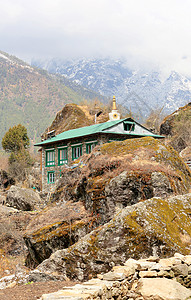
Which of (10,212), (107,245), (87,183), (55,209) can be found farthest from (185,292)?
(10,212)

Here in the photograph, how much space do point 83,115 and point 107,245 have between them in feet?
178

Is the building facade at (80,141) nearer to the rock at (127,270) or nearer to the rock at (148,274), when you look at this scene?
the rock at (127,270)

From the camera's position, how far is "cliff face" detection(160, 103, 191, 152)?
4444cm

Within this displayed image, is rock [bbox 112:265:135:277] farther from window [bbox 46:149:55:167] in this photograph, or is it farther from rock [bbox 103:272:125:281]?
window [bbox 46:149:55:167]

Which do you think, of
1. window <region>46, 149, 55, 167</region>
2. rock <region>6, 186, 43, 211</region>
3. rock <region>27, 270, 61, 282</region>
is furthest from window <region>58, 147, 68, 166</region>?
rock <region>27, 270, 61, 282</region>

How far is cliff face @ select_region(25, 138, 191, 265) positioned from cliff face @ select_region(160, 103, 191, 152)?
2589 cm

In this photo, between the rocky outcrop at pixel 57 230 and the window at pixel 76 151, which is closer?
the rocky outcrop at pixel 57 230

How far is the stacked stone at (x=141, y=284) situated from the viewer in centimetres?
634

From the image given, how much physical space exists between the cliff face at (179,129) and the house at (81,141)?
506 cm

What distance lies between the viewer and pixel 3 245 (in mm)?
23312

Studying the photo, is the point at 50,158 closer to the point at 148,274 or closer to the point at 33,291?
the point at 33,291

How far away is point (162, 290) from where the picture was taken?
20.8 ft

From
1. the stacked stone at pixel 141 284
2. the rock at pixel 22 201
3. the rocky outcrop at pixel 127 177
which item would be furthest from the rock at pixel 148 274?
the rock at pixel 22 201

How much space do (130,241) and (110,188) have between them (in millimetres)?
5529
